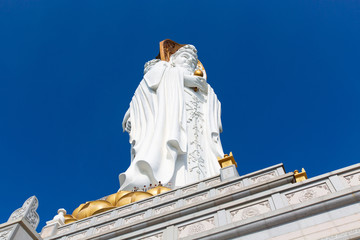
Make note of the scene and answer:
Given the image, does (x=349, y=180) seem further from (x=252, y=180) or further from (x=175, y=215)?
(x=175, y=215)

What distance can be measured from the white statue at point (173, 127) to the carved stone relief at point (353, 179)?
25.6 feet

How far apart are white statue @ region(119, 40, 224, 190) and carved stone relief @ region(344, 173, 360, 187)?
7.81m

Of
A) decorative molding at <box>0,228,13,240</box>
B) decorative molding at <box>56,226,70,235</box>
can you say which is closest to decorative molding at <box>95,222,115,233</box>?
decorative molding at <box>56,226,70,235</box>

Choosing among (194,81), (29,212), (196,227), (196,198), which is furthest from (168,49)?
(196,227)

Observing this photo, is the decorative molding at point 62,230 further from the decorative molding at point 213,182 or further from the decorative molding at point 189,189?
the decorative molding at point 213,182

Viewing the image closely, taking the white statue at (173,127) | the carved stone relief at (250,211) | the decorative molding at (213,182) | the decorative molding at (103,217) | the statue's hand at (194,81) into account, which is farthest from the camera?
the statue's hand at (194,81)

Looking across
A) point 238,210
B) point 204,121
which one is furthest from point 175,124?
point 238,210

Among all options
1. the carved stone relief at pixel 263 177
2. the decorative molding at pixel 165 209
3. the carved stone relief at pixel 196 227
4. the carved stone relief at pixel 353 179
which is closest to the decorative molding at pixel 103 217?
the decorative molding at pixel 165 209

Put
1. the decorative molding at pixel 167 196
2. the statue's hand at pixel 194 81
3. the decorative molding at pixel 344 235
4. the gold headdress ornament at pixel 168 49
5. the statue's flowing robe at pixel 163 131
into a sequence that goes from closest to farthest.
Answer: the decorative molding at pixel 344 235 < the decorative molding at pixel 167 196 < the statue's flowing robe at pixel 163 131 < the statue's hand at pixel 194 81 < the gold headdress ornament at pixel 168 49

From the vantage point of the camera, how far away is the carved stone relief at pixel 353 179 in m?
5.44

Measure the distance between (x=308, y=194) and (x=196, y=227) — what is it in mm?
1853

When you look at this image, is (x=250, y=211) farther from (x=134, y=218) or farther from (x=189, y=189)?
(x=134, y=218)

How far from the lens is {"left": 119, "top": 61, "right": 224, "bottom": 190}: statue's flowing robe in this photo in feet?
42.7

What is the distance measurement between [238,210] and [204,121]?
40.8 feet
